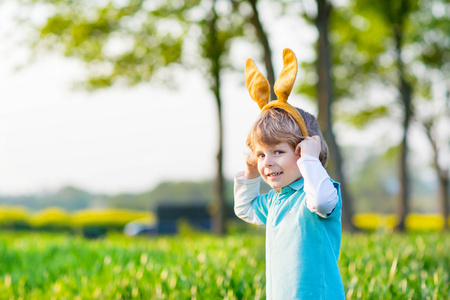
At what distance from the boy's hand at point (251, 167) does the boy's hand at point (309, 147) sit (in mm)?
271

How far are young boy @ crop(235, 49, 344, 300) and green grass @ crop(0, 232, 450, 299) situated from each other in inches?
68.0

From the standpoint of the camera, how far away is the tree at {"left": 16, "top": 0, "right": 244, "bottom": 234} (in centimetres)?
1196

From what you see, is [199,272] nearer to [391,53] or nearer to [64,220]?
[391,53]

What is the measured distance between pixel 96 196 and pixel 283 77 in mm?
52872

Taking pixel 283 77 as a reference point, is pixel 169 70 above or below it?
above

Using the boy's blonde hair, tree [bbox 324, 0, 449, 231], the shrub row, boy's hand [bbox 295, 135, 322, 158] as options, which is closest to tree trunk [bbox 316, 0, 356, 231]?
tree [bbox 324, 0, 449, 231]

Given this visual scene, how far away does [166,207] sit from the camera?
20.1m

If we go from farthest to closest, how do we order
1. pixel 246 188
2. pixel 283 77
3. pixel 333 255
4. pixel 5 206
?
pixel 5 206 → pixel 246 188 → pixel 283 77 → pixel 333 255

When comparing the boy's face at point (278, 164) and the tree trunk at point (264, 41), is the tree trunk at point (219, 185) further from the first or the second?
the boy's face at point (278, 164)

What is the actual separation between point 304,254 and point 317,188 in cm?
32

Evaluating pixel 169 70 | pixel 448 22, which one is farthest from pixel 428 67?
pixel 169 70

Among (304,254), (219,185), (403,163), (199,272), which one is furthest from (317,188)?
(403,163)

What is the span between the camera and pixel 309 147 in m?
2.17

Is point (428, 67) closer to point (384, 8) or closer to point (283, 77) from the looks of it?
point (384, 8)
